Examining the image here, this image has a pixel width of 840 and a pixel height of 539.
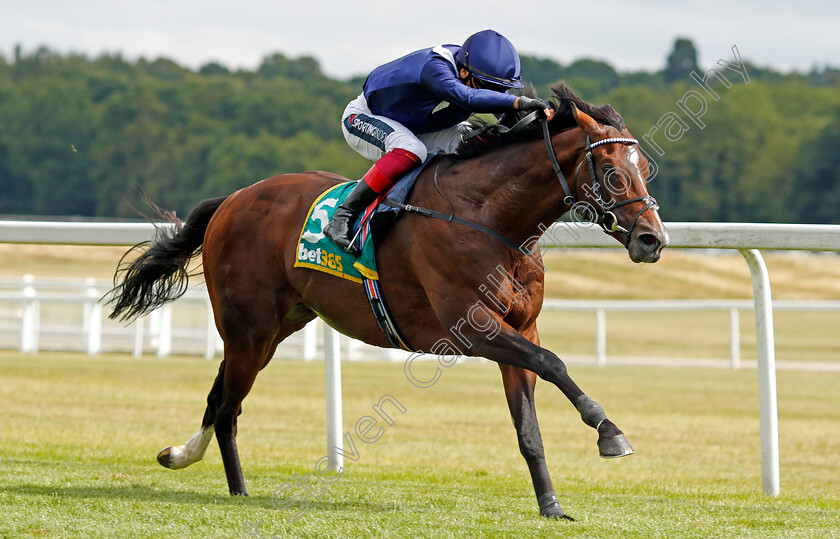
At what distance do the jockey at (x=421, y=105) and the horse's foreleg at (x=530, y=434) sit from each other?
0.91m

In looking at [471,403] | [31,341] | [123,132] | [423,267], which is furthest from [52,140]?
[423,267]

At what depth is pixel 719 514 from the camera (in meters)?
4.17

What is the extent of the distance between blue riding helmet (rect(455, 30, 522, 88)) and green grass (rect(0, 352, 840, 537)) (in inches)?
71.0

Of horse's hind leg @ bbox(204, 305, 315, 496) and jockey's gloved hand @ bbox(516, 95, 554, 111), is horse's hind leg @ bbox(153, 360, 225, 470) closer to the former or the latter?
horse's hind leg @ bbox(204, 305, 315, 496)

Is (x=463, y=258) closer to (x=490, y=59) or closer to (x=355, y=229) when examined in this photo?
(x=355, y=229)

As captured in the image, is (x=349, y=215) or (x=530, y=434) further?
(x=349, y=215)

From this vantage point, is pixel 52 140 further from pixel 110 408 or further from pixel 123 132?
pixel 110 408

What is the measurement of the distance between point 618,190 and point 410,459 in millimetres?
3140

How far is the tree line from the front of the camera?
2430 inches

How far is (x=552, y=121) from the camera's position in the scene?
4160mm

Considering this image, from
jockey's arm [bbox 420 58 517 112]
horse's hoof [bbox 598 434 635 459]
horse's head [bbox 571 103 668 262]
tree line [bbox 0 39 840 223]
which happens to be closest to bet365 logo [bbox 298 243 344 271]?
jockey's arm [bbox 420 58 517 112]

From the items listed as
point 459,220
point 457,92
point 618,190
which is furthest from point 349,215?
point 618,190

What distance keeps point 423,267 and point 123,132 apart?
84121 mm

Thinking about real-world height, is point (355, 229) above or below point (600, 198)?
below
